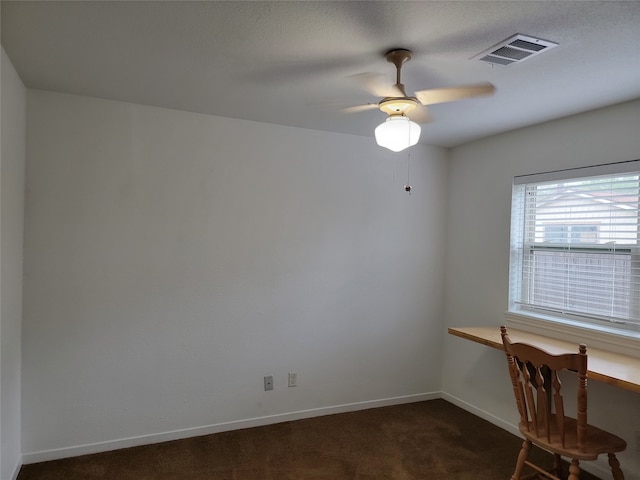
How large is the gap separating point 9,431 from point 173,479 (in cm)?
97

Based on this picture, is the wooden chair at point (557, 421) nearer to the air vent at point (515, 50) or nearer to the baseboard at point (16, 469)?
the air vent at point (515, 50)

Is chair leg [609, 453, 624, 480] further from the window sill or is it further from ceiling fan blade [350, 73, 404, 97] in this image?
ceiling fan blade [350, 73, 404, 97]

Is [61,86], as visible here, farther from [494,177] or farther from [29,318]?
[494,177]

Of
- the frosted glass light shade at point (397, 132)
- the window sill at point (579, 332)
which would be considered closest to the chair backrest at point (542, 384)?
the window sill at point (579, 332)

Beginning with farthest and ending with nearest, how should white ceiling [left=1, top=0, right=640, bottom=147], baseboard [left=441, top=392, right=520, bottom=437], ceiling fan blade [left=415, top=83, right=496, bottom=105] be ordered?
baseboard [left=441, top=392, right=520, bottom=437], ceiling fan blade [left=415, top=83, right=496, bottom=105], white ceiling [left=1, top=0, right=640, bottom=147]

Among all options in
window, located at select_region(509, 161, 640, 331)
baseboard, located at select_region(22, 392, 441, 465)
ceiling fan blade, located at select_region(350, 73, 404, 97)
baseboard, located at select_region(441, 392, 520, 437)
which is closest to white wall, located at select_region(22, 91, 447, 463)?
baseboard, located at select_region(22, 392, 441, 465)

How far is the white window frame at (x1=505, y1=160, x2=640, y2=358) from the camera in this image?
258 cm

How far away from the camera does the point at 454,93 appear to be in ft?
7.88

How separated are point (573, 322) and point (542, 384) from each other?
942 mm

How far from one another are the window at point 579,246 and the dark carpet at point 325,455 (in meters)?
1.05

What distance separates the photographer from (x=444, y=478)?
2.61 m

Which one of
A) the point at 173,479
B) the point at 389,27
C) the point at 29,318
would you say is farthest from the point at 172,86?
the point at 173,479

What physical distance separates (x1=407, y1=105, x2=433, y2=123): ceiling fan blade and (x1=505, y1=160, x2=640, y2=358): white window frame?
952 mm

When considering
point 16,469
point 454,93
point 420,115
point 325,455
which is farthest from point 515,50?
point 16,469
